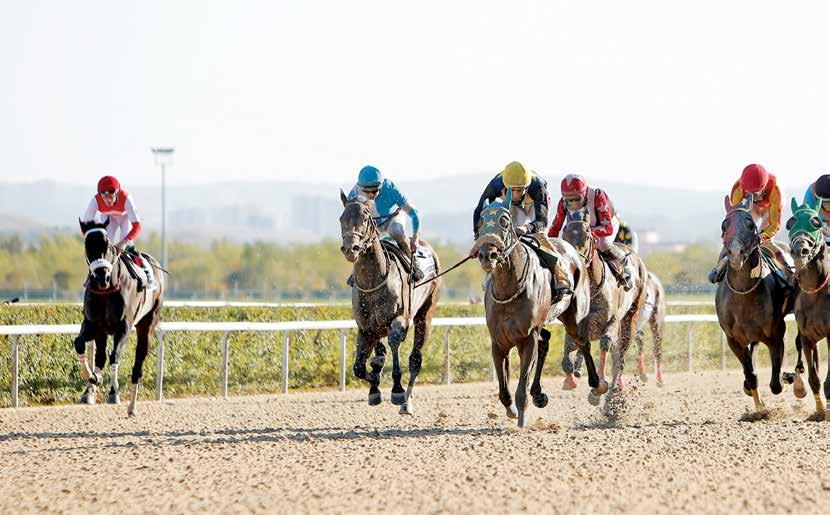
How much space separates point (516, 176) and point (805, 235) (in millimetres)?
2156

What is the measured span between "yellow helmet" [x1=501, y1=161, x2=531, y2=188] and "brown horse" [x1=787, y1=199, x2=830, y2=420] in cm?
199

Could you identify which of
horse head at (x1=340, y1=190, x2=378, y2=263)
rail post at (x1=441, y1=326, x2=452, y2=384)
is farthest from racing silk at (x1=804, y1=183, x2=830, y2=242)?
rail post at (x1=441, y1=326, x2=452, y2=384)

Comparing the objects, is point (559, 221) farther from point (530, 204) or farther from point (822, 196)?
point (822, 196)

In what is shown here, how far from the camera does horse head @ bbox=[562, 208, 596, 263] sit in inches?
430

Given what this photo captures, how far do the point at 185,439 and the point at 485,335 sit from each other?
9.37 metres

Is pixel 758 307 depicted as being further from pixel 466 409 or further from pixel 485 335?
pixel 485 335

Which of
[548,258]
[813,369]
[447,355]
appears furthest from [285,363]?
[813,369]

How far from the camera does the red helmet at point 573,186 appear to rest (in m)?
11.1

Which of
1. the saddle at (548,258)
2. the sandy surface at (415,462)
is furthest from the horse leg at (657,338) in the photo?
the saddle at (548,258)

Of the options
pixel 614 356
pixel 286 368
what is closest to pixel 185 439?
pixel 614 356

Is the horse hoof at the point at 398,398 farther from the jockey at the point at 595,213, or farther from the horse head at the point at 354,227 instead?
the jockey at the point at 595,213

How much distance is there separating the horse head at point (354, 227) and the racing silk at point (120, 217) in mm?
2252

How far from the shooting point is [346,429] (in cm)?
1020

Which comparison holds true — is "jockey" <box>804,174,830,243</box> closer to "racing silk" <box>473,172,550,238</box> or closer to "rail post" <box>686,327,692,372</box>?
"racing silk" <box>473,172,550,238</box>
